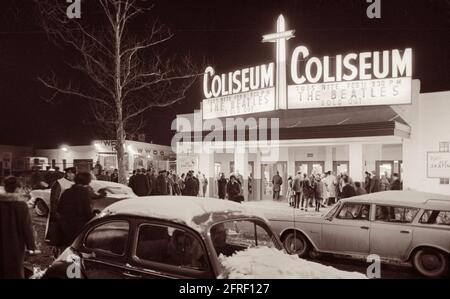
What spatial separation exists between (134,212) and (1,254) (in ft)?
6.01

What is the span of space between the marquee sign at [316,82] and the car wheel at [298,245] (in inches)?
458

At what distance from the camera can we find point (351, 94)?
66.4 ft

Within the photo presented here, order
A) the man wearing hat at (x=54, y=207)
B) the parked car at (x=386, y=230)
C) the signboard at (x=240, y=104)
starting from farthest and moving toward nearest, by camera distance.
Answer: the signboard at (x=240, y=104) < the parked car at (x=386, y=230) < the man wearing hat at (x=54, y=207)

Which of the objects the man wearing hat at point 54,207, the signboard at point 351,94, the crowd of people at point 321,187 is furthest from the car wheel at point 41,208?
the signboard at point 351,94

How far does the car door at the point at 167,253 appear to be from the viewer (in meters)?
4.43

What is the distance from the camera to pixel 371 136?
18641 millimetres

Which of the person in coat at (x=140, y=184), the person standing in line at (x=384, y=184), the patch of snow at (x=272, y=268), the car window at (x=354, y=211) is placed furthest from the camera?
the person standing in line at (x=384, y=184)

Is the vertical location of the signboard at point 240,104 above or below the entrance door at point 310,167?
above

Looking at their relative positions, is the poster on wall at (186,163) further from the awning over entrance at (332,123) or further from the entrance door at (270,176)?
the entrance door at (270,176)

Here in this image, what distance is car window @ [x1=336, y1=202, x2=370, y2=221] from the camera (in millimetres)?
9375

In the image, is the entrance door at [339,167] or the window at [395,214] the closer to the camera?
the window at [395,214]

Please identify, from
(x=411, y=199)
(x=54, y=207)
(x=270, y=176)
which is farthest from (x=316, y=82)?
(x=54, y=207)

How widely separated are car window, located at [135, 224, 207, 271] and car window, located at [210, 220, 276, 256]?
25 centimetres

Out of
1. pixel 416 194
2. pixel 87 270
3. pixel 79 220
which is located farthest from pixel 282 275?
pixel 416 194
